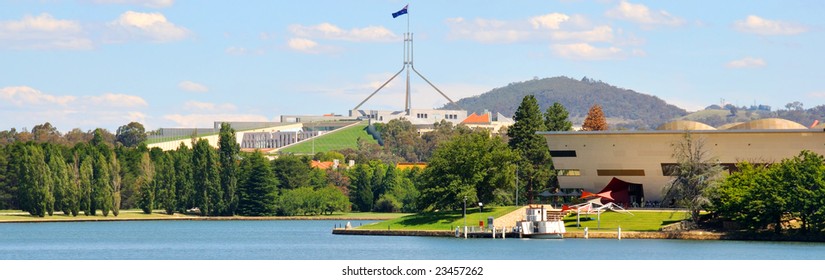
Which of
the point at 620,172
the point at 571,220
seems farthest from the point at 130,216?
the point at 571,220

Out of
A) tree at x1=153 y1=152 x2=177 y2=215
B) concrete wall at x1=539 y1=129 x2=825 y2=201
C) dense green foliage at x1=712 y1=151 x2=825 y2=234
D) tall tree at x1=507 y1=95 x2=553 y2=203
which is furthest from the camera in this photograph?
tree at x1=153 y1=152 x2=177 y2=215

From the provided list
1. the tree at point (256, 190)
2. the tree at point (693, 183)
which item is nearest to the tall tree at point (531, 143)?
the tree at point (693, 183)

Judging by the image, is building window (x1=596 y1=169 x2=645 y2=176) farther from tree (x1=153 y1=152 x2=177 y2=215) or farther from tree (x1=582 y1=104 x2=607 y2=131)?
tree (x1=153 y1=152 x2=177 y2=215)

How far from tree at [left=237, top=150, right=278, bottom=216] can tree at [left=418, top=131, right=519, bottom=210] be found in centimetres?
4696

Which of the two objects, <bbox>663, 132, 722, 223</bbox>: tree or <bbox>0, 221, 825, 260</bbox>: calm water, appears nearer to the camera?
<bbox>0, 221, 825, 260</bbox>: calm water

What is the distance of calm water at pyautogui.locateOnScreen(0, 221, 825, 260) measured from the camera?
8688 centimetres

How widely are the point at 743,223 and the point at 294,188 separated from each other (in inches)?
3542

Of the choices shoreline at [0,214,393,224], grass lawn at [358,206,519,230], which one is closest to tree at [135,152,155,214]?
shoreline at [0,214,393,224]

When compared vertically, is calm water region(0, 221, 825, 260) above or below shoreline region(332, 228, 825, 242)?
below

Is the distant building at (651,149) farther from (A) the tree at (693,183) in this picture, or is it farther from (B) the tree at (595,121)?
(B) the tree at (595,121)

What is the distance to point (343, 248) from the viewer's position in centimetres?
9744

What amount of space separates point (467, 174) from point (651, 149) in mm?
15450

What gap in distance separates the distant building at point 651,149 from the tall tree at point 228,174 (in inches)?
1821

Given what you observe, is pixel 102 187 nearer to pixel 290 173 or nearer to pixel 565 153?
pixel 290 173
